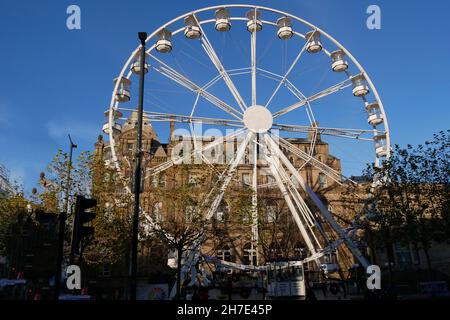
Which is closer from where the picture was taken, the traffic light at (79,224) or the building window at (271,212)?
the traffic light at (79,224)

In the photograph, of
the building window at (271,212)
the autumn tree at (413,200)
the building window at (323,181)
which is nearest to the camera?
the autumn tree at (413,200)

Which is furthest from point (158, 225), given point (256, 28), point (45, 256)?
point (45, 256)

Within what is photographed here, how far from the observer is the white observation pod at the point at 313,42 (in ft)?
117

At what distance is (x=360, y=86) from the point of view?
3566 centimetres

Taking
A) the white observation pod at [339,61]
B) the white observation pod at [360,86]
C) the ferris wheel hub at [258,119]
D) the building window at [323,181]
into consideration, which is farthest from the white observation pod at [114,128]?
the building window at [323,181]

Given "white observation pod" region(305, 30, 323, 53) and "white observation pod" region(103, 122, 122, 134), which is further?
"white observation pod" region(305, 30, 323, 53)

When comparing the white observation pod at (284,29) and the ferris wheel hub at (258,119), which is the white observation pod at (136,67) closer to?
the ferris wheel hub at (258,119)

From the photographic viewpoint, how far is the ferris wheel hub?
34.3 meters

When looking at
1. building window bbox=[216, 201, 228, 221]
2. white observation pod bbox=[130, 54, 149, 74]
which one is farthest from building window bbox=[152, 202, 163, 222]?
white observation pod bbox=[130, 54, 149, 74]

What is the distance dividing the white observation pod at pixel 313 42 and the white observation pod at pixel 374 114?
6.24 m

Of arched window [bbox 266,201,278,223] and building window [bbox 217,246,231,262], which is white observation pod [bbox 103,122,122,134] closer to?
arched window [bbox 266,201,278,223]

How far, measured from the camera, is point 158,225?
28547 mm

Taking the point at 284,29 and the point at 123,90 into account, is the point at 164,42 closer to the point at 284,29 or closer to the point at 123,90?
the point at 123,90

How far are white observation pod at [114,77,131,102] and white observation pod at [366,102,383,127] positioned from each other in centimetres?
1935
